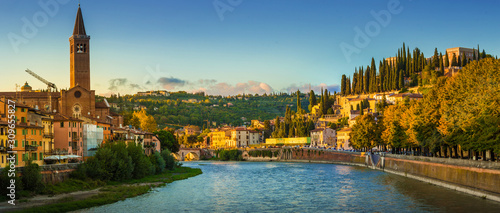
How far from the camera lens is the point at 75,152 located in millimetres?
46812

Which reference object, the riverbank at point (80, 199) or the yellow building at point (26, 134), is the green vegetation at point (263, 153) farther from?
the yellow building at point (26, 134)

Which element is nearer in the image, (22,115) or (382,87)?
(22,115)

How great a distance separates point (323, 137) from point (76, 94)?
249 ft

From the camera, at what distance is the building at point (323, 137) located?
13062 cm

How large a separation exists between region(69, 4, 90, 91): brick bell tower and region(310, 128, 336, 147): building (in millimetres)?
67823

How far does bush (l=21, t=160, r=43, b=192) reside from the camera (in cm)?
3244

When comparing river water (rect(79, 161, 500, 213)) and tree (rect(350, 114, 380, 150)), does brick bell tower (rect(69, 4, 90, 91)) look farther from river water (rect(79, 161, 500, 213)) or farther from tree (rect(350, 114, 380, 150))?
tree (rect(350, 114, 380, 150))

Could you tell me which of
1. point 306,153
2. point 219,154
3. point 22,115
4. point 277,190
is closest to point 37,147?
point 22,115

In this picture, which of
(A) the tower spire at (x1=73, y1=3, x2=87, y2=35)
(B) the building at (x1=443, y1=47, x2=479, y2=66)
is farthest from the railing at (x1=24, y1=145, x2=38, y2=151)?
(B) the building at (x1=443, y1=47, x2=479, y2=66)

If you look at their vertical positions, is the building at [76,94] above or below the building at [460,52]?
below

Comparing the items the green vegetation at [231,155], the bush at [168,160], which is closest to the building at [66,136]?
the bush at [168,160]

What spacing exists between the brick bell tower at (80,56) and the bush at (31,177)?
137ft

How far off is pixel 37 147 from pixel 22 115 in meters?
2.60

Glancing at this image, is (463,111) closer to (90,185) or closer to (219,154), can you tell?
(90,185)
